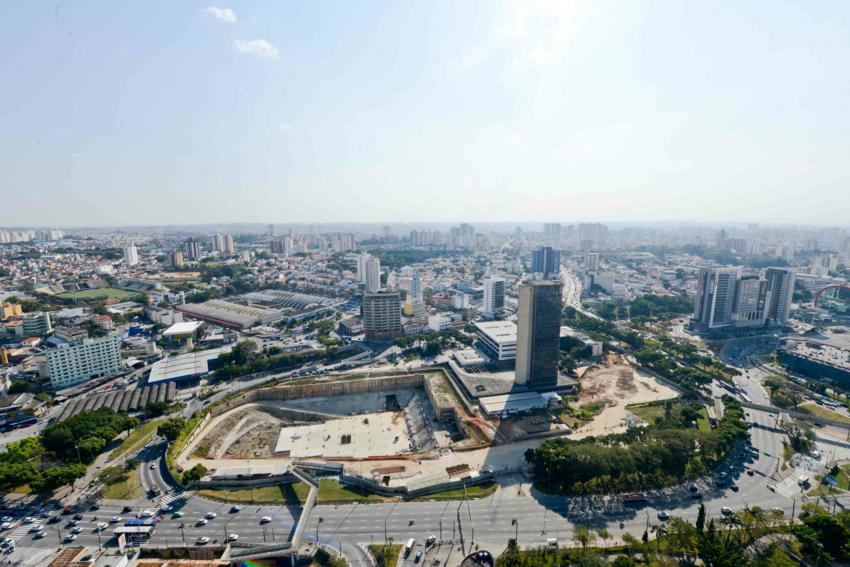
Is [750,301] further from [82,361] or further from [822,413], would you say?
[82,361]

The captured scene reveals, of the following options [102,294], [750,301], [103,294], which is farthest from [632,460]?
[102,294]

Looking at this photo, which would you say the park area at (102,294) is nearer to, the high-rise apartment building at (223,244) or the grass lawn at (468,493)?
the high-rise apartment building at (223,244)

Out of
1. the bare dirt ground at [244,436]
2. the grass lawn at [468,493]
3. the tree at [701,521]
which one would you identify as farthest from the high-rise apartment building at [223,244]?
the tree at [701,521]

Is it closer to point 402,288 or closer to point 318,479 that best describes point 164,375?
point 318,479

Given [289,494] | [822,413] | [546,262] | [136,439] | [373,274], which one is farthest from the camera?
[546,262]

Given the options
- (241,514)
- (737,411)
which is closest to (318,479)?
(241,514)

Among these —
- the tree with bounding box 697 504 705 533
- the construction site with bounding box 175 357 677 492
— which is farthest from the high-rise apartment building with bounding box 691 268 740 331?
the tree with bounding box 697 504 705 533

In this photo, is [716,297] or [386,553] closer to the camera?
[386,553]
